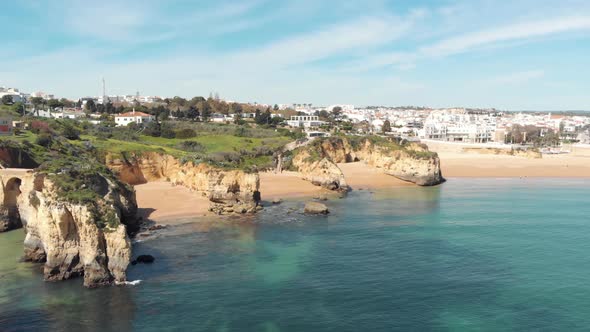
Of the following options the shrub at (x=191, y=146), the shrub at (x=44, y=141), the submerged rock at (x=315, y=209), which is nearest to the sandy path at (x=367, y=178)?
the submerged rock at (x=315, y=209)

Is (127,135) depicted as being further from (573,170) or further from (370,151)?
(573,170)

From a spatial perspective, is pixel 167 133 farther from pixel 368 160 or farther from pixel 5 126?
pixel 368 160

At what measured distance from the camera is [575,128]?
7785 inches

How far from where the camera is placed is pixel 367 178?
69000 millimetres

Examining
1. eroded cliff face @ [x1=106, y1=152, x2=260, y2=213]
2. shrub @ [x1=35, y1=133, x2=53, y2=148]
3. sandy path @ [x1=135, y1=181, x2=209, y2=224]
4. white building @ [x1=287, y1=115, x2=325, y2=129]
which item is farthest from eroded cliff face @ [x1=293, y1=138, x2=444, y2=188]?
white building @ [x1=287, y1=115, x2=325, y2=129]

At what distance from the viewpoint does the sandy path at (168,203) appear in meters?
42.1

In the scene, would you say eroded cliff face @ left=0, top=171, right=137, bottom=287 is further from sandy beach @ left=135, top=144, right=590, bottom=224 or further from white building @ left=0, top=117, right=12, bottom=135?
white building @ left=0, top=117, right=12, bottom=135

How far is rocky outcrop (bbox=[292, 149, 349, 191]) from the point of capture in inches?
2338

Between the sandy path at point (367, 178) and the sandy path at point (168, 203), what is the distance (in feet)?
77.7

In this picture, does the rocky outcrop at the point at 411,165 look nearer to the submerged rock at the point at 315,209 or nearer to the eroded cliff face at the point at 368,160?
the eroded cliff face at the point at 368,160

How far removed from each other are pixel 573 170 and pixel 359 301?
75.7m

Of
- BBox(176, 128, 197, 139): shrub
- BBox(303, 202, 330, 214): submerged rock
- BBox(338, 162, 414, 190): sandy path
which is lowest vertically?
BBox(303, 202, 330, 214): submerged rock

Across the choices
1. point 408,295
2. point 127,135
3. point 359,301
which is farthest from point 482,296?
point 127,135

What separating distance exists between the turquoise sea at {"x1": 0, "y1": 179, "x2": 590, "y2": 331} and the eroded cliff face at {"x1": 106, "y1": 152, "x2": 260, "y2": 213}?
11.2ft
